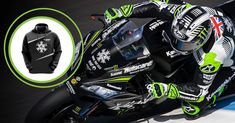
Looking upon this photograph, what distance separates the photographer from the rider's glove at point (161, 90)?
4.83 metres

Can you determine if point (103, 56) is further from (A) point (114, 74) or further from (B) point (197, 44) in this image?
(B) point (197, 44)

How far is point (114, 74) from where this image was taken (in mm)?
4719

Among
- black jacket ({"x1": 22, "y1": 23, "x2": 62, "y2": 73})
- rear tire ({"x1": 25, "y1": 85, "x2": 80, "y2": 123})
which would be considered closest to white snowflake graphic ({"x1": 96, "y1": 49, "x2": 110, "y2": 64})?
rear tire ({"x1": 25, "y1": 85, "x2": 80, "y2": 123})

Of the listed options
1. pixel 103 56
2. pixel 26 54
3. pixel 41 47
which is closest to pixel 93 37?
pixel 103 56

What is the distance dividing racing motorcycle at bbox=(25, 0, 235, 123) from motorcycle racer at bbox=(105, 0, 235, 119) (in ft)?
0.52

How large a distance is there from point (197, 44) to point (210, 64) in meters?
0.32

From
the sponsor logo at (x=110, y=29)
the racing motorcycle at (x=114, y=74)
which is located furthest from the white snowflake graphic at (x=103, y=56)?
the sponsor logo at (x=110, y=29)

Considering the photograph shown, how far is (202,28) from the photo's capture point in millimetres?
4652

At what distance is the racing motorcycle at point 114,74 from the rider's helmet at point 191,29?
245 millimetres

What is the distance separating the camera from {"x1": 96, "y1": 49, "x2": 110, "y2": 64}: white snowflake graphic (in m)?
4.71

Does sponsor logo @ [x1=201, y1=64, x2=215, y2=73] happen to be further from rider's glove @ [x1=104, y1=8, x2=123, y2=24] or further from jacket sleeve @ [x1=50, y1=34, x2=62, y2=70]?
jacket sleeve @ [x1=50, y1=34, x2=62, y2=70]

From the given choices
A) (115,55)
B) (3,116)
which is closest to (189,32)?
(115,55)

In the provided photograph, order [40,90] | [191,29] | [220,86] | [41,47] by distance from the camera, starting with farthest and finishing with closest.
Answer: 1. [40,90]
2. [41,47]
3. [220,86]
4. [191,29]

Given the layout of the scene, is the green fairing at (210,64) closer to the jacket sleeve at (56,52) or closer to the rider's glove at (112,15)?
the rider's glove at (112,15)
